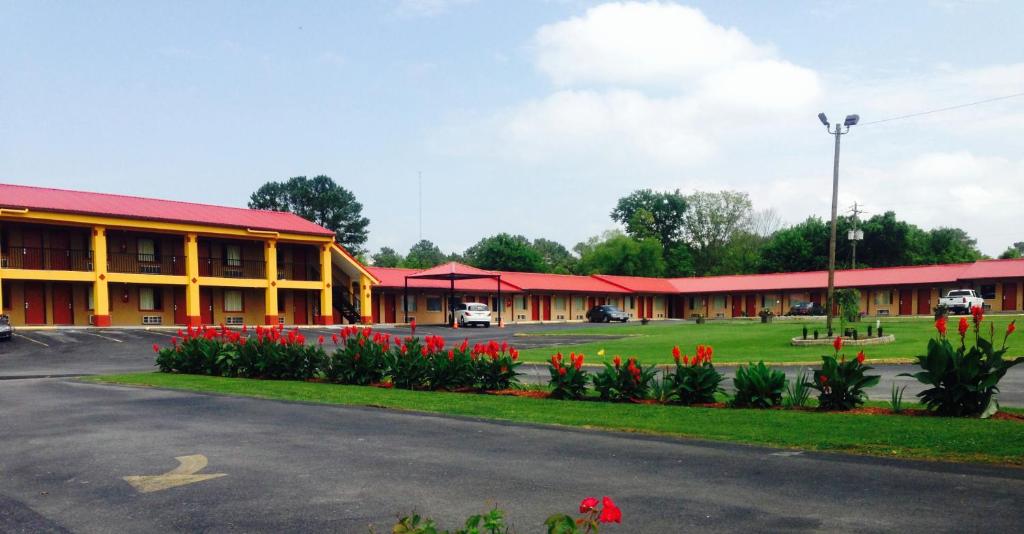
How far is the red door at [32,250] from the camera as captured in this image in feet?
126

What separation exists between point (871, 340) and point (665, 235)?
83229 mm

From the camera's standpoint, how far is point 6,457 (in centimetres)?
862

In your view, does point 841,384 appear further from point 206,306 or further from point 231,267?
point 231,267

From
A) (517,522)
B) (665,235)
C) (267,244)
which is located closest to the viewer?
(517,522)

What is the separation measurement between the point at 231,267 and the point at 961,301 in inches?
1839

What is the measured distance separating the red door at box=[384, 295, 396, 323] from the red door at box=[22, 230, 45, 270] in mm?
21575

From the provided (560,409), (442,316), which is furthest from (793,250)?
(560,409)

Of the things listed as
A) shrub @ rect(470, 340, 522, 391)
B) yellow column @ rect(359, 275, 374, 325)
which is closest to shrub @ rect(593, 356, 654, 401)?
shrub @ rect(470, 340, 522, 391)

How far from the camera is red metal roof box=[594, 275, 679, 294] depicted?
237ft

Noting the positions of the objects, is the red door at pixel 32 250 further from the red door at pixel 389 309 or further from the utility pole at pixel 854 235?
the utility pole at pixel 854 235

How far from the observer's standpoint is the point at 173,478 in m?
7.31

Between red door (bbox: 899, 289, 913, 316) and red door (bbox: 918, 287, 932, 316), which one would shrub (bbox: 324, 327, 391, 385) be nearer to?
red door (bbox: 918, 287, 932, 316)

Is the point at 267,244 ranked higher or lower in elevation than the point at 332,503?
higher

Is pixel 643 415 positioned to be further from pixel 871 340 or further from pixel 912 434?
pixel 871 340
